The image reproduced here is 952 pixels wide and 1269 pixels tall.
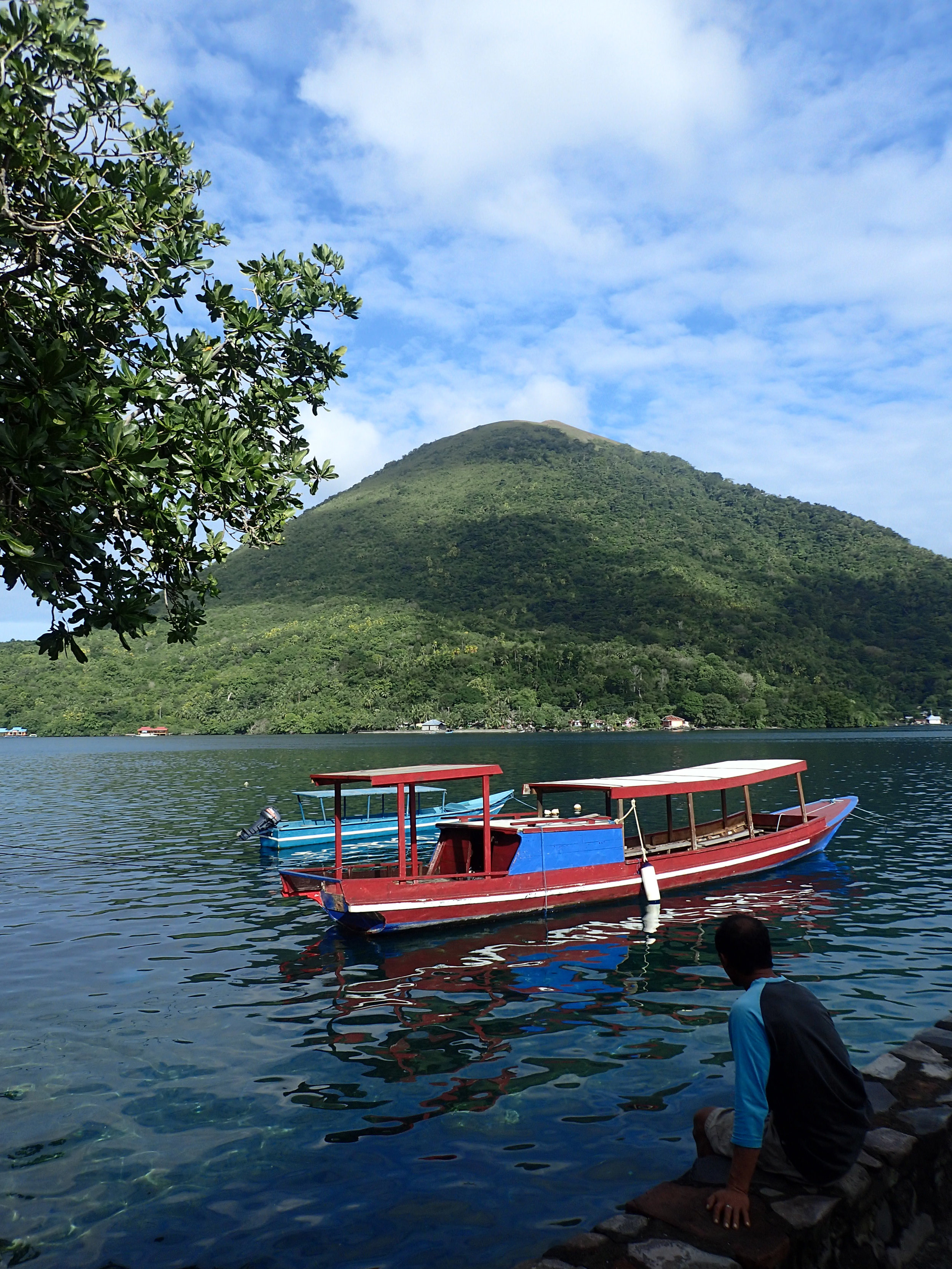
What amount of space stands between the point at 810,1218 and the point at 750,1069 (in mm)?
1117

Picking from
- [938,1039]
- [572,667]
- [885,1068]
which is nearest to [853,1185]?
[885,1068]

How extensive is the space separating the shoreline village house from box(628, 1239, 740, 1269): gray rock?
139160 mm

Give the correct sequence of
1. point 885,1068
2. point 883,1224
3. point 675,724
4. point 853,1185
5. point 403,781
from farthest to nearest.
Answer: point 675,724 < point 403,781 < point 885,1068 < point 883,1224 < point 853,1185

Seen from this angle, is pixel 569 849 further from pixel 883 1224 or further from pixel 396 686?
pixel 396 686

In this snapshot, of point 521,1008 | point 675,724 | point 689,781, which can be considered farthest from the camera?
point 675,724

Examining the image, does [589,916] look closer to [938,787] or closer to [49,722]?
[938,787]

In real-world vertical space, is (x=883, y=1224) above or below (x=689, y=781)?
below

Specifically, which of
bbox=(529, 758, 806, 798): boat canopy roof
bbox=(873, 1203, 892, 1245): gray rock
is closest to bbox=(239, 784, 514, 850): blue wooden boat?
bbox=(529, 758, 806, 798): boat canopy roof

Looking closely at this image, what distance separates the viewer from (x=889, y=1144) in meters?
6.02

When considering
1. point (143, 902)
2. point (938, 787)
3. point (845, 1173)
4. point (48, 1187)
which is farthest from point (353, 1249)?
point (938, 787)

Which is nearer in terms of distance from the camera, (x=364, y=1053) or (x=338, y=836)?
(x=364, y=1053)

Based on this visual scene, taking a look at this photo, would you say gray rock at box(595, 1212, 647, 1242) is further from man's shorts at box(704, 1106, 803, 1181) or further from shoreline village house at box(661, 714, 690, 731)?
shoreline village house at box(661, 714, 690, 731)

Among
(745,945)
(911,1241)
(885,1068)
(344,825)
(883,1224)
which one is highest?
(745,945)

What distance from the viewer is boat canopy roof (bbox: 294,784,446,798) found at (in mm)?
23484
